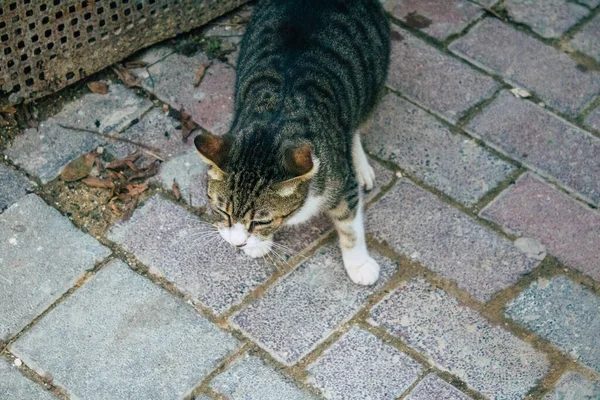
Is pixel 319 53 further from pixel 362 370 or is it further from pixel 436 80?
pixel 362 370

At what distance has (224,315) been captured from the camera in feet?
11.9

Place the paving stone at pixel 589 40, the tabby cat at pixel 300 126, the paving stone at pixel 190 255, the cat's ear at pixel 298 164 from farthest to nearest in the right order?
the paving stone at pixel 589 40
the paving stone at pixel 190 255
the tabby cat at pixel 300 126
the cat's ear at pixel 298 164

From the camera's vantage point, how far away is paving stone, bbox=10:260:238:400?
3385 millimetres

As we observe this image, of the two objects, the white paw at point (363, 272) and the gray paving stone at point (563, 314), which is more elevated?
the white paw at point (363, 272)

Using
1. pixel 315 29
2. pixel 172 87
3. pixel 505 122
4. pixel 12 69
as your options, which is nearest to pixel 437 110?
pixel 505 122

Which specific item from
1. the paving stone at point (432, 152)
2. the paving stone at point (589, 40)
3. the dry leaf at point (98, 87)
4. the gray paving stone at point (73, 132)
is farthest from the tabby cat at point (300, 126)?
the paving stone at point (589, 40)

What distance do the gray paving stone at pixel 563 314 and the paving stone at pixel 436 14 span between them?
160 cm

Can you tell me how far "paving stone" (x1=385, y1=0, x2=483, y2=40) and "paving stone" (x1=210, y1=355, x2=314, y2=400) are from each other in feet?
7.06

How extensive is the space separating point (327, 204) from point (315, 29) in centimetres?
76

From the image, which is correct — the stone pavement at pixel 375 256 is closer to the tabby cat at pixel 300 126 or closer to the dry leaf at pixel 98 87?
the dry leaf at pixel 98 87

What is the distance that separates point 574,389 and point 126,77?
2.60 m

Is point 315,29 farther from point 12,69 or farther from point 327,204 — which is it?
point 12,69

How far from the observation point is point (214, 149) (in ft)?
10.1

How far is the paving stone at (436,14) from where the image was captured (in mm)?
4719
